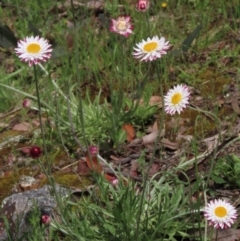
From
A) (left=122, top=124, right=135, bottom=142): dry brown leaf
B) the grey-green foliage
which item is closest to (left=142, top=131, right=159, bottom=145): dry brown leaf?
(left=122, top=124, right=135, bottom=142): dry brown leaf

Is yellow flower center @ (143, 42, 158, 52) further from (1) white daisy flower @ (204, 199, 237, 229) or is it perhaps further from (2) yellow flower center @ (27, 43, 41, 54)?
(1) white daisy flower @ (204, 199, 237, 229)

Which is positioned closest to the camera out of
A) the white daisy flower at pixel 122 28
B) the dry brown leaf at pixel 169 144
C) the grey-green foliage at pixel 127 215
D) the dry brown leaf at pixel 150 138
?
the grey-green foliage at pixel 127 215

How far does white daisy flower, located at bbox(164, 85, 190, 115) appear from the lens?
210cm

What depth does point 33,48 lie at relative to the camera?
2.17m

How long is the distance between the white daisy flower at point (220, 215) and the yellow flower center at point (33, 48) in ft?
2.37

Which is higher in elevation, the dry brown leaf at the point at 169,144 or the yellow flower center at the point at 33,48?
the dry brown leaf at the point at 169,144

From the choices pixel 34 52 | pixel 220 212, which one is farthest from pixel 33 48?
pixel 220 212

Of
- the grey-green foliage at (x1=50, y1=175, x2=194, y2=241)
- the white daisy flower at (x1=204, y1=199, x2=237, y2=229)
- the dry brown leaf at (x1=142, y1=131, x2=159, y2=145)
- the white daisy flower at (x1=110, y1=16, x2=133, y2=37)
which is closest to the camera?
the white daisy flower at (x1=204, y1=199, x2=237, y2=229)

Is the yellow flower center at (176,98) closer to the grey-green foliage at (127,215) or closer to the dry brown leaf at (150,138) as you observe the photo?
the grey-green foliage at (127,215)

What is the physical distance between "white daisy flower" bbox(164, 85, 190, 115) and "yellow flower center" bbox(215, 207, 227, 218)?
322 millimetres

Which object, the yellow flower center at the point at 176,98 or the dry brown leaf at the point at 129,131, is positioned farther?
the dry brown leaf at the point at 129,131

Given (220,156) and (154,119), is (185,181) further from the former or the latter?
(154,119)

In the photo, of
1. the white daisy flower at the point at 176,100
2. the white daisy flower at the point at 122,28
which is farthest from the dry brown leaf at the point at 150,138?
the white daisy flower at the point at 176,100

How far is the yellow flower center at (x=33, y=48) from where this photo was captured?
216 centimetres
